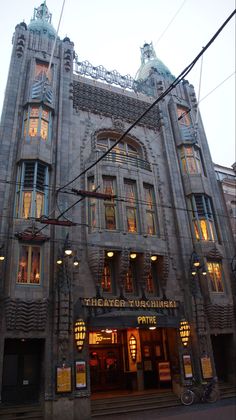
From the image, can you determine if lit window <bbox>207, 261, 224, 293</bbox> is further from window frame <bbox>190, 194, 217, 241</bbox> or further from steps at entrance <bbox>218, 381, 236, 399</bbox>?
steps at entrance <bbox>218, 381, 236, 399</bbox>

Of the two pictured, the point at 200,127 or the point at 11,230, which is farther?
Answer: the point at 200,127

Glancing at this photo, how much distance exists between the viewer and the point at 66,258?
1908 cm

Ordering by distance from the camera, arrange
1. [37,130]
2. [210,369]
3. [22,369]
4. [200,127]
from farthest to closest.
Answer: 1. [200,127]
2. [37,130]
3. [210,369]
4. [22,369]

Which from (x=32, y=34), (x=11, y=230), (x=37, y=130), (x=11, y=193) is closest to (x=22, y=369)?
(x=11, y=230)

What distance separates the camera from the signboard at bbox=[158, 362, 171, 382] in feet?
71.5

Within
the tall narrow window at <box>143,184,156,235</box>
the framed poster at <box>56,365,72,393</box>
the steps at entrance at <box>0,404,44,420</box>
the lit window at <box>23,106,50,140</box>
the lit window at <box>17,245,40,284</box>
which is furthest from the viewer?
the tall narrow window at <box>143,184,156,235</box>

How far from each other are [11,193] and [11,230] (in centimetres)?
262

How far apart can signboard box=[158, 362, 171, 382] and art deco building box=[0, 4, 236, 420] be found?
0.06m

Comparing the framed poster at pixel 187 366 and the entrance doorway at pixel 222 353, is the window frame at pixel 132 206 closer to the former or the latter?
the framed poster at pixel 187 366

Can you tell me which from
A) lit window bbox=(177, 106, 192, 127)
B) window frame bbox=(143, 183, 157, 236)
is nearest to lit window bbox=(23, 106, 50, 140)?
window frame bbox=(143, 183, 157, 236)

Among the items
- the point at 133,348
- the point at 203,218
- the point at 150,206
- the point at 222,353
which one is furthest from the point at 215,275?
the point at 133,348

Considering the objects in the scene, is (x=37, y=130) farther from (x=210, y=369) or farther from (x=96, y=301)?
(x=210, y=369)

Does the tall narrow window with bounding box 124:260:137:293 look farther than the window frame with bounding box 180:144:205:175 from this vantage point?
No

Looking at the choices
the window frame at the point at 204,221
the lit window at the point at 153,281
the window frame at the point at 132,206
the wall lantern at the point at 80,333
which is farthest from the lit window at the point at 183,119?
the wall lantern at the point at 80,333
